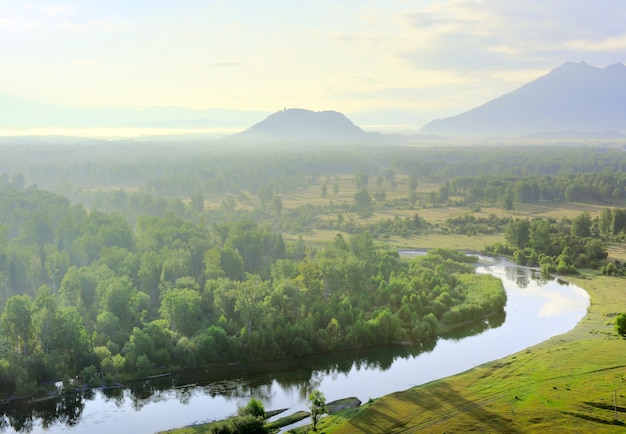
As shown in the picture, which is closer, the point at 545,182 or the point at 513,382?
the point at 513,382

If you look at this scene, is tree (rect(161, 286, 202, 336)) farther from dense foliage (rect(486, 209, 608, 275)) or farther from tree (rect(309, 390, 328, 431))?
dense foliage (rect(486, 209, 608, 275))

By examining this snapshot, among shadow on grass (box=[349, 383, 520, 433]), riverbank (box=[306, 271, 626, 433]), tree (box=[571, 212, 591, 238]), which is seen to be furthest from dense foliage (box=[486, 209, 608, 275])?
shadow on grass (box=[349, 383, 520, 433])

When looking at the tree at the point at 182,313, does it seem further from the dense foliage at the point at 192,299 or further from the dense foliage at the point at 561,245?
the dense foliage at the point at 561,245

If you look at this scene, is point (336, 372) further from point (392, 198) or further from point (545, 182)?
point (545, 182)

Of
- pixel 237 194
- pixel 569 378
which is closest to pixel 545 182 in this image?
pixel 237 194

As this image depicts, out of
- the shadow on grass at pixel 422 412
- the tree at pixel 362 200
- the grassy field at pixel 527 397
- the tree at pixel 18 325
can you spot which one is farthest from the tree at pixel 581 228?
the tree at pixel 18 325

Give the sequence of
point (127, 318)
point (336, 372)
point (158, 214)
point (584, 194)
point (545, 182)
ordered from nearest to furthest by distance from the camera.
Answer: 1. point (336, 372)
2. point (127, 318)
3. point (158, 214)
4. point (584, 194)
5. point (545, 182)
